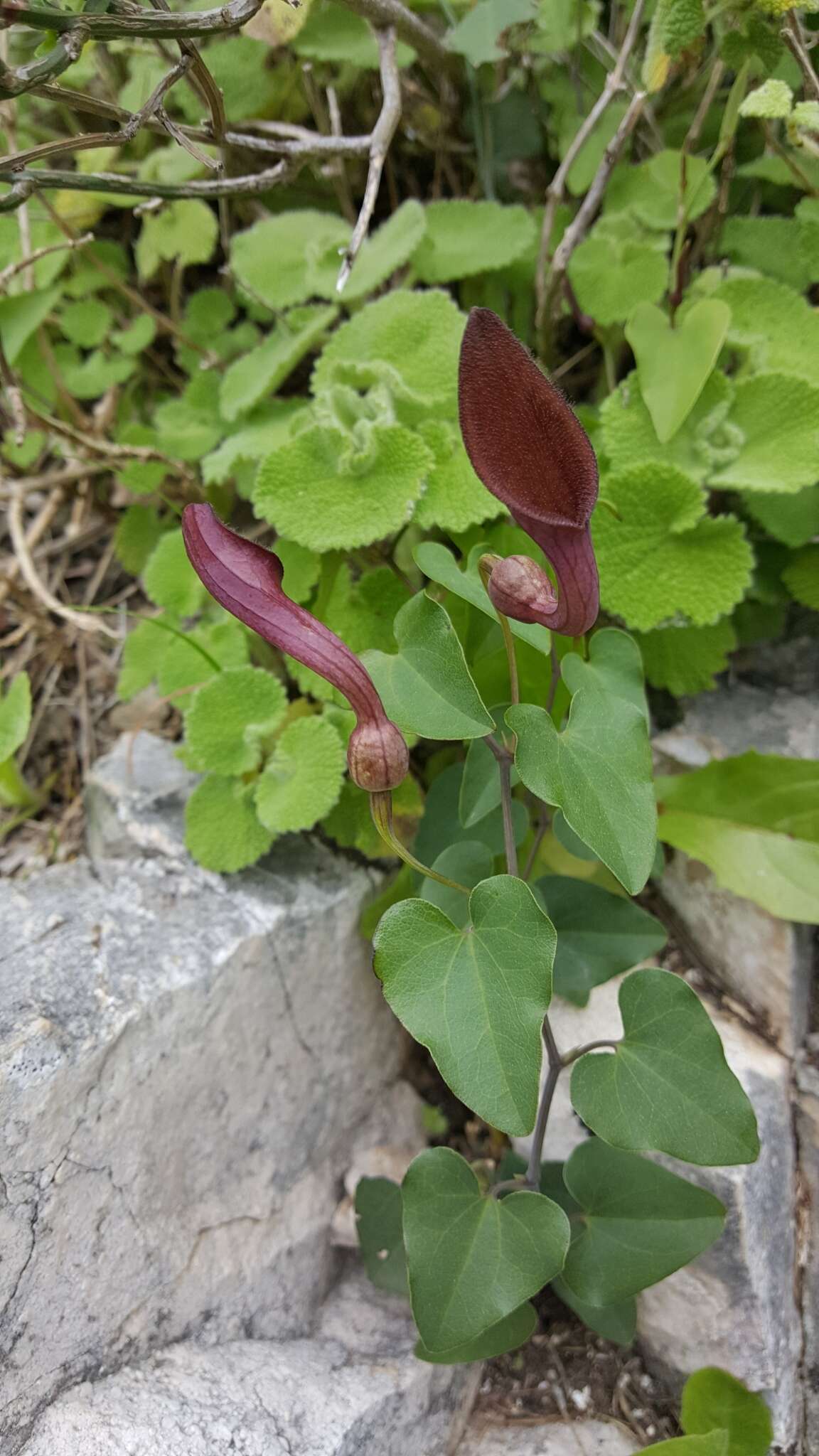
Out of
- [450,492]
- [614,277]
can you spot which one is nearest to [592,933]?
[450,492]

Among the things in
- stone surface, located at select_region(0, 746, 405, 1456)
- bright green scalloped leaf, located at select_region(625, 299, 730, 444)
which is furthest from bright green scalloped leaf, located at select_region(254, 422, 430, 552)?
stone surface, located at select_region(0, 746, 405, 1456)

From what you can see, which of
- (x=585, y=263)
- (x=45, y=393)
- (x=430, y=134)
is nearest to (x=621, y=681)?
(x=585, y=263)

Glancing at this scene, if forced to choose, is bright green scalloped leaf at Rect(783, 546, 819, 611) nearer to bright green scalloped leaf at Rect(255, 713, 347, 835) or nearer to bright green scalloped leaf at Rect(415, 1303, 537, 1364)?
bright green scalloped leaf at Rect(255, 713, 347, 835)

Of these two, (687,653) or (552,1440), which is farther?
(687,653)

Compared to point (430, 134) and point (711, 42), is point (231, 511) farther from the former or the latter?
point (711, 42)

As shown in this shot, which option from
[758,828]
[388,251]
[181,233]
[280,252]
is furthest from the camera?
[181,233]

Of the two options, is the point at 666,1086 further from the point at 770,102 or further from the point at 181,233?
the point at 181,233

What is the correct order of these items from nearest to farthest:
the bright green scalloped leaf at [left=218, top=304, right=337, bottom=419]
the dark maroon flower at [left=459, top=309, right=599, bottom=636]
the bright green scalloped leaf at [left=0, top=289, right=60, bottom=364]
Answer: the dark maroon flower at [left=459, top=309, right=599, bottom=636] < the bright green scalloped leaf at [left=218, top=304, right=337, bottom=419] < the bright green scalloped leaf at [left=0, top=289, right=60, bottom=364]
